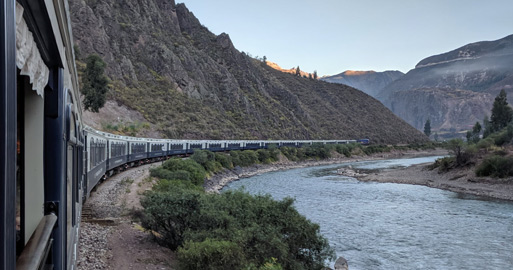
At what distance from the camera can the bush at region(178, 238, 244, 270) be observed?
8180mm

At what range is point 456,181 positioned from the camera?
3788 centimetres

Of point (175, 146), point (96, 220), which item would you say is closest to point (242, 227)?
point (96, 220)

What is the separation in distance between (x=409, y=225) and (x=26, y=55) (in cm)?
2111

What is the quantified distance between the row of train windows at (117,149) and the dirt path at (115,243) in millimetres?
6798

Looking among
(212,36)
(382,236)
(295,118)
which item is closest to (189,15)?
(212,36)

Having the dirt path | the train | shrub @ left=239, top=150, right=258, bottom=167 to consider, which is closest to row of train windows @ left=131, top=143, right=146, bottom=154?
the dirt path

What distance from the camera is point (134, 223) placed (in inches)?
486

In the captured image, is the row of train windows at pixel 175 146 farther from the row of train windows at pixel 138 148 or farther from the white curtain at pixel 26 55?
the white curtain at pixel 26 55

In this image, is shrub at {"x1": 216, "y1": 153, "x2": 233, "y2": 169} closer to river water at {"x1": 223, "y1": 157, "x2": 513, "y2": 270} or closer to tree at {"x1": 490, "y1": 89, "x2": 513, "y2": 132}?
river water at {"x1": 223, "y1": 157, "x2": 513, "y2": 270}

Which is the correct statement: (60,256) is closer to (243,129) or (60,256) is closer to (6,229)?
(6,229)

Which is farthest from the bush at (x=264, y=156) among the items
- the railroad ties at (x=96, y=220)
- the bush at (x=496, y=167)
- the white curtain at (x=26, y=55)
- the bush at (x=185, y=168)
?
the white curtain at (x=26, y=55)

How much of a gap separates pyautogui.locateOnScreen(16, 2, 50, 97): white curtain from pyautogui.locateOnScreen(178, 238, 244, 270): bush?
254 inches

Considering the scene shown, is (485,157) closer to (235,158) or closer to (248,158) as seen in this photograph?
(248,158)

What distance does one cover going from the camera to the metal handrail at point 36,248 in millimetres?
1904
